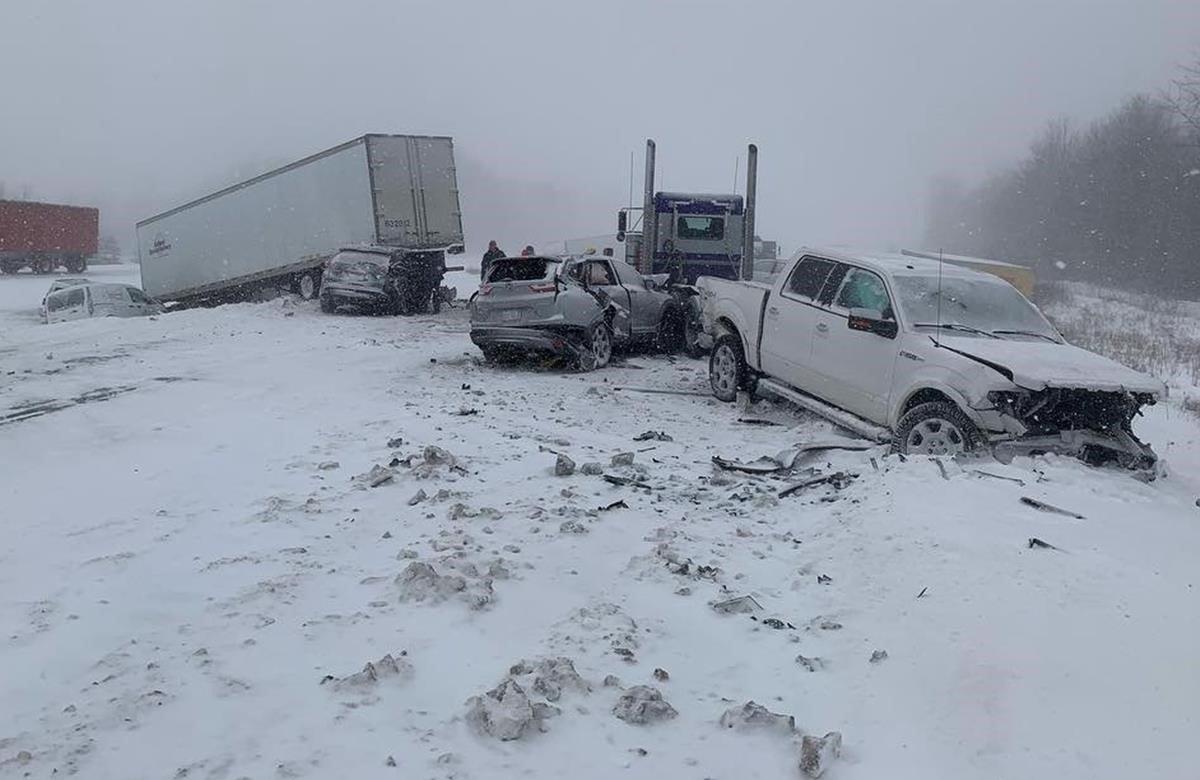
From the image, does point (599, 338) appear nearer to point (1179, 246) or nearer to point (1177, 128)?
point (1179, 246)

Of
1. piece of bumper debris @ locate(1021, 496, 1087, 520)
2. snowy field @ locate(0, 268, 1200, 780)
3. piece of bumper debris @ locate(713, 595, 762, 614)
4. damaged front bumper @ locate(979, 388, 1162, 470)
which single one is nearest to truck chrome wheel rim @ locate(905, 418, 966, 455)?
damaged front bumper @ locate(979, 388, 1162, 470)

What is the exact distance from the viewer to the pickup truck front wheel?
10203 millimetres

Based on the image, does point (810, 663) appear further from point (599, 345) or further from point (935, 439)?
point (599, 345)

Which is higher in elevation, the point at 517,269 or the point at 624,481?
the point at 517,269

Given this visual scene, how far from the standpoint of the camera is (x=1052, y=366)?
6617 millimetres

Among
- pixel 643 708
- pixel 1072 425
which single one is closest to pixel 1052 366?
pixel 1072 425

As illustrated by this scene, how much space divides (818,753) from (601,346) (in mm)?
9806

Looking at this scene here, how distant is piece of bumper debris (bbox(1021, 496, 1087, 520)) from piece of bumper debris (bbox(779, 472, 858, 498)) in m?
1.36

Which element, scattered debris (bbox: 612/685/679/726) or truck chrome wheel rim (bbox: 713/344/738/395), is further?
truck chrome wheel rim (bbox: 713/344/738/395)

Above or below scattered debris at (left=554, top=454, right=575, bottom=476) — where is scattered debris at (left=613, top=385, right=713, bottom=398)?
below

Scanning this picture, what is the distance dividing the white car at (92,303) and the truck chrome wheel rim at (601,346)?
13.9m

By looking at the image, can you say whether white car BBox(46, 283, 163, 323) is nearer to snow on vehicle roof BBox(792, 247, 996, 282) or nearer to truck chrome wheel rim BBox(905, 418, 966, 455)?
snow on vehicle roof BBox(792, 247, 996, 282)

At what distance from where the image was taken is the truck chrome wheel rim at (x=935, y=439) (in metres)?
6.69

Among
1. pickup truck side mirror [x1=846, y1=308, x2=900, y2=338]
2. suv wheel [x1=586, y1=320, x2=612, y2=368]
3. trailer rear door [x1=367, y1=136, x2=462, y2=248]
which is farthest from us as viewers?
trailer rear door [x1=367, y1=136, x2=462, y2=248]
